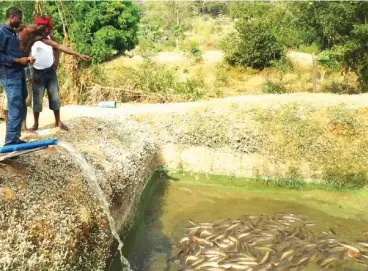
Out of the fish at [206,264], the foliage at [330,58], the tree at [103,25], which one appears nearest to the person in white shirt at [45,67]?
the fish at [206,264]

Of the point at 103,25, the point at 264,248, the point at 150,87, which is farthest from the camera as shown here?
the point at 103,25

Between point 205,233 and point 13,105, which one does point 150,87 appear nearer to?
point 205,233

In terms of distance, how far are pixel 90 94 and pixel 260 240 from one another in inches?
454

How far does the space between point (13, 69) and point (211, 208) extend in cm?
690

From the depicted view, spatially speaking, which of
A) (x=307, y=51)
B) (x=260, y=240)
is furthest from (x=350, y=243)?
(x=307, y=51)

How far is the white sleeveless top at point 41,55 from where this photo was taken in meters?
10.7

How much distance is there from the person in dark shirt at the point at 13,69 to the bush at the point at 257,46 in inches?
819

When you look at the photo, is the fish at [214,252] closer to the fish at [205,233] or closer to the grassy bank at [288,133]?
the fish at [205,233]

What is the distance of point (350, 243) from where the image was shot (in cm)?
1082

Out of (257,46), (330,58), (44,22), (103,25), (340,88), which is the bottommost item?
(340,88)

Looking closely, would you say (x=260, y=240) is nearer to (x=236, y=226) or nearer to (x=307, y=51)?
(x=236, y=226)

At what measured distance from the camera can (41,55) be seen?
35.2 feet

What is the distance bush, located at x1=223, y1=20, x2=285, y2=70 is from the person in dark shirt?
20.8 m

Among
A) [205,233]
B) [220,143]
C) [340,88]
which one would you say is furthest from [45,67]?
[340,88]
